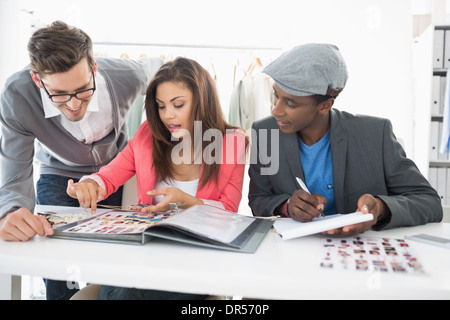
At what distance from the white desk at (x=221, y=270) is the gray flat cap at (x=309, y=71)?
0.50 metres

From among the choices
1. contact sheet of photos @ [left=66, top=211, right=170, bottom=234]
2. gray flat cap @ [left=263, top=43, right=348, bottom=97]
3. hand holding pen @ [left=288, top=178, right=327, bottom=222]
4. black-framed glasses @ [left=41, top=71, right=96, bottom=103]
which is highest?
gray flat cap @ [left=263, top=43, right=348, bottom=97]

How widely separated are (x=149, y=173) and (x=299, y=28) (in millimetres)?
2964

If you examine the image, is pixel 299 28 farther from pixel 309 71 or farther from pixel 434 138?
pixel 309 71

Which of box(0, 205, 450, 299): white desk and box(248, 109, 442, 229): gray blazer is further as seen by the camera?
box(248, 109, 442, 229): gray blazer

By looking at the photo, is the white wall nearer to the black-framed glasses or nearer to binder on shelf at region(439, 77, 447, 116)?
binder on shelf at region(439, 77, 447, 116)

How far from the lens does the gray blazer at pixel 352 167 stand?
4.23 ft

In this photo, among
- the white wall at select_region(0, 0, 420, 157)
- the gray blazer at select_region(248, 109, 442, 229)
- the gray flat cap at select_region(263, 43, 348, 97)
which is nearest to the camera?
the gray flat cap at select_region(263, 43, 348, 97)

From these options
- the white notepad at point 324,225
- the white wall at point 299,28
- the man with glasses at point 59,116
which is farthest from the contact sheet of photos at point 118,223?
the white wall at point 299,28

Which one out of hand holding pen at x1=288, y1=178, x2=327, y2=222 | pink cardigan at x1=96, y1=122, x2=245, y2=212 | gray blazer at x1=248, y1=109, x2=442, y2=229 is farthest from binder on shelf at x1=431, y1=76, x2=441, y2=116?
hand holding pen at x1=288, y1=178, x2=327, y2=222

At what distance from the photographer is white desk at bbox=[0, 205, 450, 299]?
672 mm

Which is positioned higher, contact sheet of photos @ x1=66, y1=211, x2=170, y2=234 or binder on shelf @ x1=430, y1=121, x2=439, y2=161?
contact sheet of photos @ x1=66, y1=211, x2=170, y2=234

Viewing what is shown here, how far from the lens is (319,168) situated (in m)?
1.40

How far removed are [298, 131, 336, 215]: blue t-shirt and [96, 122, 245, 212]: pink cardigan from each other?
10.0 inches

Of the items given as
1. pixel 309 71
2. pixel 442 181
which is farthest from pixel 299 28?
pixel 309 71
